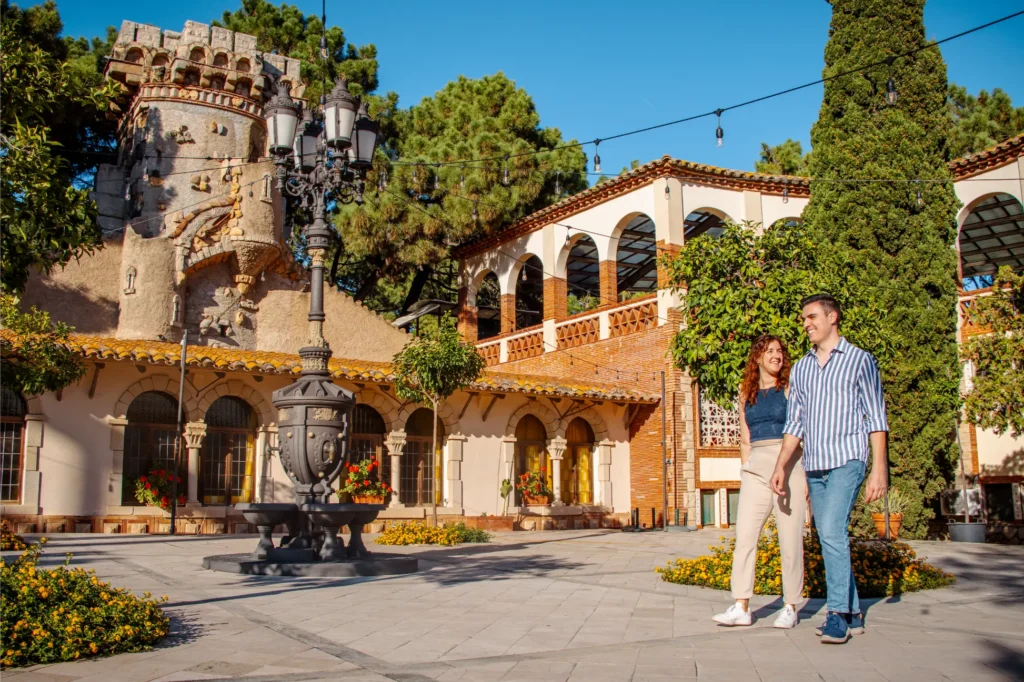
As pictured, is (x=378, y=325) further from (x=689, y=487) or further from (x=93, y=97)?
(x=93, y=97)

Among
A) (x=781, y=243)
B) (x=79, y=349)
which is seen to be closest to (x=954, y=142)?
(x=781, y=243)

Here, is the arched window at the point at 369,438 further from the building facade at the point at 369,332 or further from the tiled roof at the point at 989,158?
the tiled roof at the point at 989,158

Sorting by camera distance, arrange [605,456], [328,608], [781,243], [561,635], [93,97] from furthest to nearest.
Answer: [605,456], [781,243], [93,97], [328,608], [561,635]

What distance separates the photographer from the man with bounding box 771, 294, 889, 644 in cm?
547

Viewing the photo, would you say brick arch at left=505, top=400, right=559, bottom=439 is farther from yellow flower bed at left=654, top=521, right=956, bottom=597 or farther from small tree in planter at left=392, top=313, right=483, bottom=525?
yellow flower bed at left=654, top=521, right=956, bottom=597

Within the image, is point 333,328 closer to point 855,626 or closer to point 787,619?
point 787,619

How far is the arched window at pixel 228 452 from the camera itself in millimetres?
17781

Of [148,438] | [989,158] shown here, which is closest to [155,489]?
[148,438]

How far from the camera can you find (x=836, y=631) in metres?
5.49

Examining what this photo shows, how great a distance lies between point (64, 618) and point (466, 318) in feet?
74.3

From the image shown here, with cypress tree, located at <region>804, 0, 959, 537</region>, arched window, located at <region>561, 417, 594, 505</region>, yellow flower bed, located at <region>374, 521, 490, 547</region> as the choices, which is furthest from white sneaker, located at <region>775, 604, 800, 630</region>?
arched window, located at <region>561, 417, 594, 505</region>

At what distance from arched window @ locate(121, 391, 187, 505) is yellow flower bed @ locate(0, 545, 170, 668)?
11.8 meters

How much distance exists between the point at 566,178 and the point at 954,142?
40.9ft

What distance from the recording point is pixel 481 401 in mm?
20938
